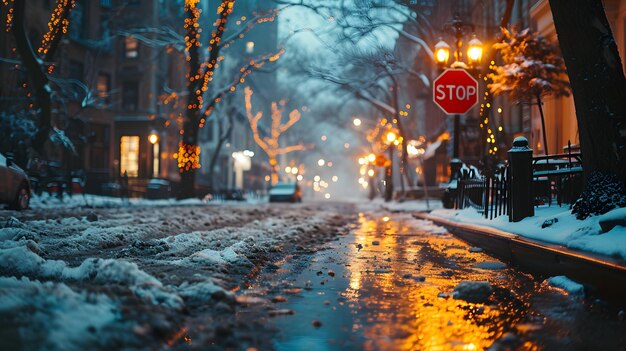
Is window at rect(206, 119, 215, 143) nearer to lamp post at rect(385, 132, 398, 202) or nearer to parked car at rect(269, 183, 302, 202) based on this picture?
parked car at rect(269, 183, 302, 202)

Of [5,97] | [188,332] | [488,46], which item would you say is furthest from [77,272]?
[5,97]

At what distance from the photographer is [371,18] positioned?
81.8ft

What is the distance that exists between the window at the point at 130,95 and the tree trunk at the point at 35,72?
912 inches

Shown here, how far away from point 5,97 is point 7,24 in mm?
6359

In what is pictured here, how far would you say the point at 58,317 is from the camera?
3816 mm

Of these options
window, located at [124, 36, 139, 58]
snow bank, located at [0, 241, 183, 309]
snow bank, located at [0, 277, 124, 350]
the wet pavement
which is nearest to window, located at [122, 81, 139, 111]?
window, located at [124, 36, 139, 58]

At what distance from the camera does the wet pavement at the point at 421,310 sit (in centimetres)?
455

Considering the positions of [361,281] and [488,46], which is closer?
[361,281]

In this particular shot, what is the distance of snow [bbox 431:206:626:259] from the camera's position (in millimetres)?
6586

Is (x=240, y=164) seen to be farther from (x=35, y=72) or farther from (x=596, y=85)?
(x=596, y=85)

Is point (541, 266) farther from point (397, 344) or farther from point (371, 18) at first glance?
point (371, 18)

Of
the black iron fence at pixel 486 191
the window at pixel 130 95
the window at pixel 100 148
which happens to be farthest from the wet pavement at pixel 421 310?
the window at pixel 130 95

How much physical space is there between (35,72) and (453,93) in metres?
15.0

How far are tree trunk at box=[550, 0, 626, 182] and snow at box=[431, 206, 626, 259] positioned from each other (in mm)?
862
